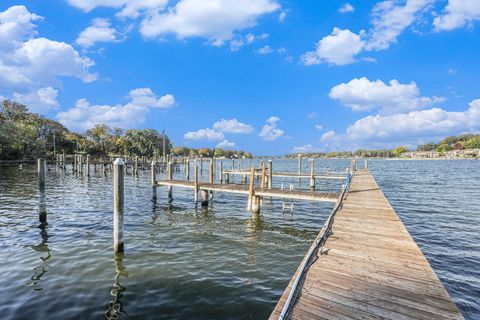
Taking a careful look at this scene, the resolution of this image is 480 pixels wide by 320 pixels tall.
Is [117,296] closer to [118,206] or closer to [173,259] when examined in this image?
[173,259]

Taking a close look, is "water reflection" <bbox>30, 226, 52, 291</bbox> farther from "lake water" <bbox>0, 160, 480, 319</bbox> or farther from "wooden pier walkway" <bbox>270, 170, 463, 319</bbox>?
"wooden pier walkway" <bbox>270, 170, 463, 319</bbox>

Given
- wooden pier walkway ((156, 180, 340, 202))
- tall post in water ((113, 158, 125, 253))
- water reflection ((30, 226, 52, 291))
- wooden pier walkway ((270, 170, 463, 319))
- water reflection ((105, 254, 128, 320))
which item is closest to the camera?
wooden pier walkway ((270, 170, 463, 319))

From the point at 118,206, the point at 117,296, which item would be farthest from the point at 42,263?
the point at 117,296

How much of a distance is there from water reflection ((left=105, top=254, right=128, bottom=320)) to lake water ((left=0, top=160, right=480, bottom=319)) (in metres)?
0.03

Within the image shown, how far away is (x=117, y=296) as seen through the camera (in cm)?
667

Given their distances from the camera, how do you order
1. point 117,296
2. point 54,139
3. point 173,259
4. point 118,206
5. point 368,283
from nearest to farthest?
1. point 368,283
2. point 117,296
3. point 173,259
4. point 118,206
5. point 54,139

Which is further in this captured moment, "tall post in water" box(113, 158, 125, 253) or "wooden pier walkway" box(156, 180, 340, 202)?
"wooden pier walkway" box(156, 180, 340, 202)

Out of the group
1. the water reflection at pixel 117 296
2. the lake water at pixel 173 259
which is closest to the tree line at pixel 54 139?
the lake water at pixel 173 259

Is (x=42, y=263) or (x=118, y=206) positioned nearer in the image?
(x=42, y=263)

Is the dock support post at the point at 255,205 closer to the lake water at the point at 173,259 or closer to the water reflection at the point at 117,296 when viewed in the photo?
the lake water at the point at 173,259

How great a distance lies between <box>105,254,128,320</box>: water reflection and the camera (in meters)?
5.91

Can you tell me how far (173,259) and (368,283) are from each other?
6.18m

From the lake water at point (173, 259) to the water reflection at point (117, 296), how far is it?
0.03 meters

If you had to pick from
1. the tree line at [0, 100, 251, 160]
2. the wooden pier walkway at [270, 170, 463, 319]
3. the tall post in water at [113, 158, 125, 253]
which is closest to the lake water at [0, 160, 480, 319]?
the tall post in water at [113, 158, 125, 253]
